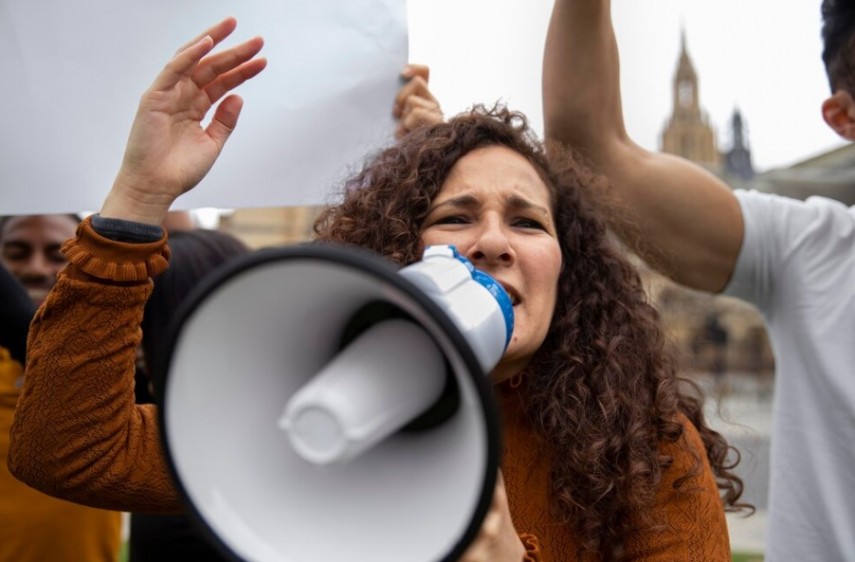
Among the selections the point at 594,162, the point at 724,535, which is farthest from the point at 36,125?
the point at 724,535

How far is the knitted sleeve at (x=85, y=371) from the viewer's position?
1.29 m

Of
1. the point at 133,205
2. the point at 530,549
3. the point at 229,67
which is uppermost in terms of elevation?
the point at 229,67

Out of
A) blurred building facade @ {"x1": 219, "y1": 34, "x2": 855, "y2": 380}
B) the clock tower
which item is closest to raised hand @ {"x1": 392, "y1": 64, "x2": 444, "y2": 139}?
blurred building facade @ {"x1": 219, "y1": 34, "x2": 855, "y2": 380}

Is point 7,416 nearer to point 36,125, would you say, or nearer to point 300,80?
point 36,125

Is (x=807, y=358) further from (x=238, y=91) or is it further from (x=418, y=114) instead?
(x=238, y=91)

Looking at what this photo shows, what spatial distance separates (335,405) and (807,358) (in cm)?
136

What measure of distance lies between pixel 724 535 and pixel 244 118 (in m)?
1.30

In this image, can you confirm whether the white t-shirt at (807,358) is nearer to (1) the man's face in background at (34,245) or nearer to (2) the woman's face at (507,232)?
(2) the woman's face at (507,232)

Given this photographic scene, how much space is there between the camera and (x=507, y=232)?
4.91 feet

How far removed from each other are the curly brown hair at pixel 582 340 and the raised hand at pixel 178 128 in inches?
12.6

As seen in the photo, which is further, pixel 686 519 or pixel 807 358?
pixel 807 358

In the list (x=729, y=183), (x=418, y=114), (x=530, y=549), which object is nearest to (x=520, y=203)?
(x=418, y=114)

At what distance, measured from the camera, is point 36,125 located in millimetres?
1877

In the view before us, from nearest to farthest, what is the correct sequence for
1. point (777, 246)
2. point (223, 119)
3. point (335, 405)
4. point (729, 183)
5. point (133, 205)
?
point (335, 405) < point (133, 205) < point (223, 119) < point (777, 246) < point (729, 183)
